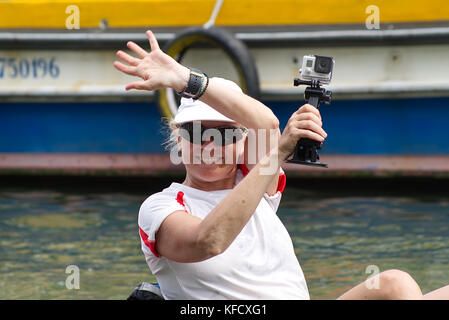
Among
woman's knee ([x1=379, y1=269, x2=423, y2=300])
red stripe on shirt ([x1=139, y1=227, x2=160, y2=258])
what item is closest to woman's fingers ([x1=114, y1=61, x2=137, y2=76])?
red stripe on shirt ([x1=139, y1=227, x2=160, y2=258])

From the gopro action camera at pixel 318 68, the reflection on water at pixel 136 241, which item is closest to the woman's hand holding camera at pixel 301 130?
the gopro action camera at pixel 318 68

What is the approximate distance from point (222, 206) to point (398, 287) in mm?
664

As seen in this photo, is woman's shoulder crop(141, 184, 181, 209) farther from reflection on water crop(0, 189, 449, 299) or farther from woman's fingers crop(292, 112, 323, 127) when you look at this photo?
reflection on water crop(0, 189, 449, 299)

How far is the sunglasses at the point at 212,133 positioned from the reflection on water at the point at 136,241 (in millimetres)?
1939

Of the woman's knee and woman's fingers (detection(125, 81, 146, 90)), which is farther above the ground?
woman's fingers (detection(125, 81, 146, 90))

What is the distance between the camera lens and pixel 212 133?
9.80 ft

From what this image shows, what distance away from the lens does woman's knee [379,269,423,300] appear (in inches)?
108

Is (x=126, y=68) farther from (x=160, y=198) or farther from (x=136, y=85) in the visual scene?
(x=160, y=198)

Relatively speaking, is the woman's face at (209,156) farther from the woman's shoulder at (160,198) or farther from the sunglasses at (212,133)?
the woman's shoulder at (160,198)

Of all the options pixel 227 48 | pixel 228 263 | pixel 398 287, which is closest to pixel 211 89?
pixel 228 263

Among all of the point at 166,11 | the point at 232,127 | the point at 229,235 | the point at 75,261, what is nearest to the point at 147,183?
the point at 166,11

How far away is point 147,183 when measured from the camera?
748 cm

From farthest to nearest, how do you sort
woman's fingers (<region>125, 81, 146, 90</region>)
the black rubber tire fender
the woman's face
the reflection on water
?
1. the black rubber tire fender
2. the reflection on water
3. the woman's face
4. woman's fingers (<region>125, 81, 146, 90</region>)
